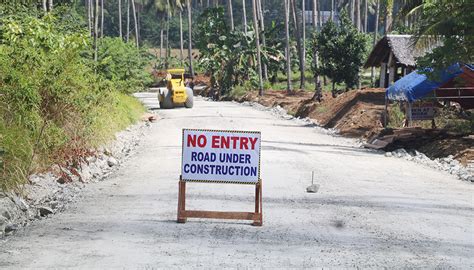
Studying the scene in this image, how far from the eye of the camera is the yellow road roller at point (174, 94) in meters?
46.8

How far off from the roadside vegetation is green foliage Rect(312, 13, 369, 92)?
23.8 meters

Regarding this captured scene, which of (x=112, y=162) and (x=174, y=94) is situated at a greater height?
(x=112, y=162)

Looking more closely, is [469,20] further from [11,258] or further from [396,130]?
[11,258]

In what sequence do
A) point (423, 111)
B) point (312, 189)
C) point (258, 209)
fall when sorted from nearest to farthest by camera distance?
point (258, 209) < point (312, 189) < point (423, 111)

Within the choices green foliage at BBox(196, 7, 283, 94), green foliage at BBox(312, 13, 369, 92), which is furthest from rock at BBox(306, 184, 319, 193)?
green foliage at BBox(196, 7, 283, 94)

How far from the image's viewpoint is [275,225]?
1216cm

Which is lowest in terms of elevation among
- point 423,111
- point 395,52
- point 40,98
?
point 423,111

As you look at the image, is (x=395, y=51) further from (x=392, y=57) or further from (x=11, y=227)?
(x=11, y=227)

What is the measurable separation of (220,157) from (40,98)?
20.5ft

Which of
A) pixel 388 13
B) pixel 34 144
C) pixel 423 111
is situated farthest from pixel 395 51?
pixel 34 144

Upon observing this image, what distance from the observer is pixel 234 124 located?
114 feet

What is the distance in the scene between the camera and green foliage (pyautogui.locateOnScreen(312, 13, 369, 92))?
1736 inches

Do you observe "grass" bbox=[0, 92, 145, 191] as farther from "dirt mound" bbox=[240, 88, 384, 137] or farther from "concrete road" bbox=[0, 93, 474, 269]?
"dirt mound" bbox=[240, 88, 384, 137]

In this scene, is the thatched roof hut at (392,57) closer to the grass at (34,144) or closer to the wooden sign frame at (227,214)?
the grass at (34,144)
